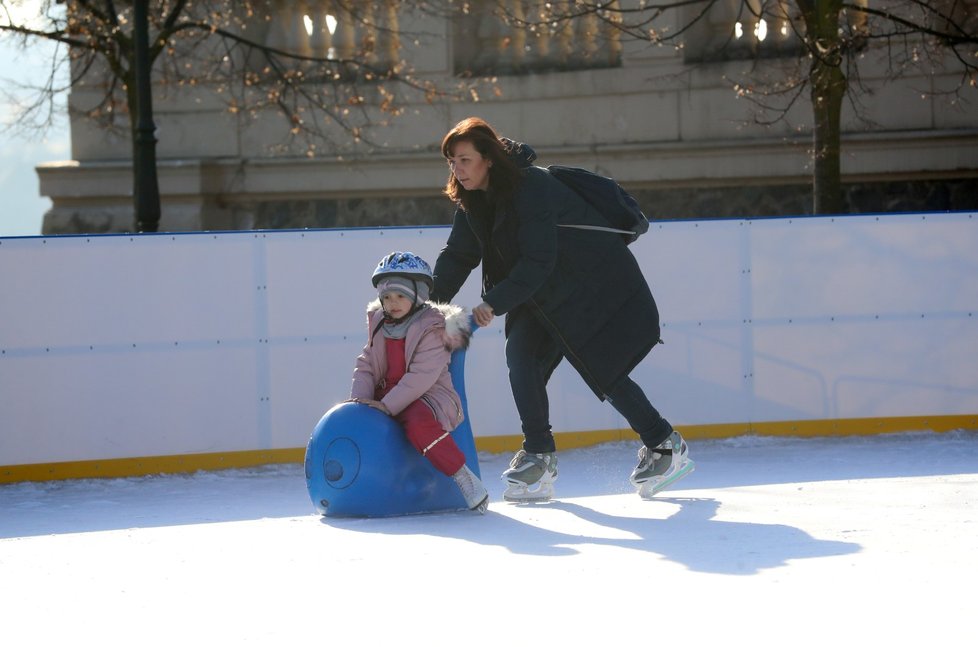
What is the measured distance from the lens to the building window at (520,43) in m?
15.7

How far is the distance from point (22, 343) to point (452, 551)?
3.57 m

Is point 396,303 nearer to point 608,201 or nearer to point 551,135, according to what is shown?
point 608,201

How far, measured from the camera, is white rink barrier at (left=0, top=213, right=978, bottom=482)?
7562mm

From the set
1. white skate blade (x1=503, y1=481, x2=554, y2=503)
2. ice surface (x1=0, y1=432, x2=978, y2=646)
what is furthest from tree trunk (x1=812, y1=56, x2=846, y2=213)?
white skate blade (x1=503, y1=481, x2=554, y2=503)

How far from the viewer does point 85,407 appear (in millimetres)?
7543

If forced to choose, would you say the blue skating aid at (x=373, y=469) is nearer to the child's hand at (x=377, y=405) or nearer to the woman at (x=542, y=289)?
the child's hand at (x=377, y=405)

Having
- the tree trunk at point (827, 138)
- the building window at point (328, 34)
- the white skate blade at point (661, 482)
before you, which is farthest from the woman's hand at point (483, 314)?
the building window at point (328, 34)

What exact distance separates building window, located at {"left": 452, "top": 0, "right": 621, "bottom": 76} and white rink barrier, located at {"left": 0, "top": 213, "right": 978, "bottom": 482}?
23.8ft

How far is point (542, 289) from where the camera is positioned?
561cm

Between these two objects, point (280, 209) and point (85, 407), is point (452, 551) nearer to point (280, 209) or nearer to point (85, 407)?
point (85, 407)

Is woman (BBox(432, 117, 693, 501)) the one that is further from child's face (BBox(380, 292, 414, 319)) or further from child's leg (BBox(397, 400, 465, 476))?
child's leg (BBox(397, 400, 465, 476))

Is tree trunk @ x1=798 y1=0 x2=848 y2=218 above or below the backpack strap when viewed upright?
above

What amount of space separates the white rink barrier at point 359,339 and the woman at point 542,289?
209 cm

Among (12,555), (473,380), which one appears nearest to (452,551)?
(12,555)
